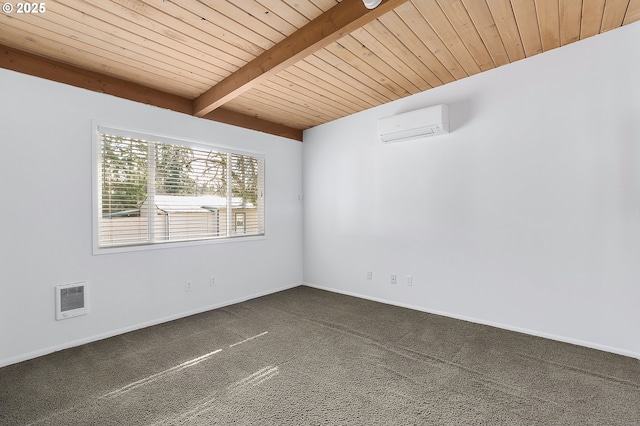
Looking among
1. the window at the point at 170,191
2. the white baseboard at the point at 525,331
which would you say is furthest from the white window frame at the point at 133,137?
the white baseboard at the point at 525,331

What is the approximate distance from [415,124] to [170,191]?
3.04m

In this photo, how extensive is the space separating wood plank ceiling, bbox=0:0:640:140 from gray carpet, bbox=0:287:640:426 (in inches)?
100

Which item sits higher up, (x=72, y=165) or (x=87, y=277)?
(x=72, y=165)

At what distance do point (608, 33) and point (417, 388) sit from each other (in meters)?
3.40

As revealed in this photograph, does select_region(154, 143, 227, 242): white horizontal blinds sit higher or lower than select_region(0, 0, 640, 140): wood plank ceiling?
lower

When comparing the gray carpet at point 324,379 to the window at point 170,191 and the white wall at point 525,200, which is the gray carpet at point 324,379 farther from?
the window at point 170,191

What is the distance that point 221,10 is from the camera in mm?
2178

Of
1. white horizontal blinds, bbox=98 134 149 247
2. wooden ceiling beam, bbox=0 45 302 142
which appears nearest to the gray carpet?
white horizontal blinds, bbox=98 134 149 247

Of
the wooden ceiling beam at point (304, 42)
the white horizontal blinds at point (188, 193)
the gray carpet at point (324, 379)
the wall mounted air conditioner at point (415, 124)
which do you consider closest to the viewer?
the gray carpet at point (324, 379)

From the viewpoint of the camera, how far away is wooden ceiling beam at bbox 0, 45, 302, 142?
2.60 metres

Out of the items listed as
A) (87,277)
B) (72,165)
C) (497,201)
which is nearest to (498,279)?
(497,201)

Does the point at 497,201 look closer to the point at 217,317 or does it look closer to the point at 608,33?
the point at 608,33

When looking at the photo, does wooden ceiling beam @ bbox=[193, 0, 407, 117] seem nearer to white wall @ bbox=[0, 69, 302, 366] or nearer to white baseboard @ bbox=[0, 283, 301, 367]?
white wall @ bbox=[0, 69, 302, 366]

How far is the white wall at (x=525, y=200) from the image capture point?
2.63m
